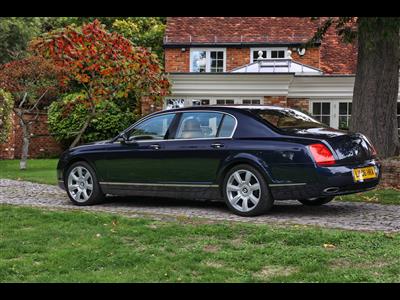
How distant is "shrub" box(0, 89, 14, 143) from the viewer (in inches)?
725

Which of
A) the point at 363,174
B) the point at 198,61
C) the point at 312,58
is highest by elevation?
the point at 312,58

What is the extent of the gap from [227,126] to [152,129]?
1307mm

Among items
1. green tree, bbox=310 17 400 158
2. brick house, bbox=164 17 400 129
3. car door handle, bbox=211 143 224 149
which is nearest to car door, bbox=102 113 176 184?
A: car door handle, bbox=211 143 224 149

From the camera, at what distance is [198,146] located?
7.92 m

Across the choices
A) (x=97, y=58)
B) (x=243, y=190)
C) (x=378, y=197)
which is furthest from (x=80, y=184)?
(x=97, y=58)

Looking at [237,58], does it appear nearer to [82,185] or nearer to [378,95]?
[378,95]

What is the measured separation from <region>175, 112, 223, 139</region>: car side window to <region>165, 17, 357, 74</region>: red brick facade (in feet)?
58.6

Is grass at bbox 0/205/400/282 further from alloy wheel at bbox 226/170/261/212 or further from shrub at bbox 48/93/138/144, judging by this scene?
shrub at bbox 48/93/138/144

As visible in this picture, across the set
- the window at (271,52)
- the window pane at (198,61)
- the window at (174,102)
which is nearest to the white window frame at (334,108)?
the window at (271,52)

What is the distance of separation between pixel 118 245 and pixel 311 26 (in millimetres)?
22492

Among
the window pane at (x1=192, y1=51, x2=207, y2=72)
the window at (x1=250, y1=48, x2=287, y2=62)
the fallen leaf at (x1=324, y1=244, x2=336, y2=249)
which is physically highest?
the window at (x1=250, y1=48, x2=287, y2=62)

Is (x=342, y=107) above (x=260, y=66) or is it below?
below

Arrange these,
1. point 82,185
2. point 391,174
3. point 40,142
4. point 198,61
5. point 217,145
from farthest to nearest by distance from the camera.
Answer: point 198,61, point 40,142, point 391,174, point 82,185, point 217,145
